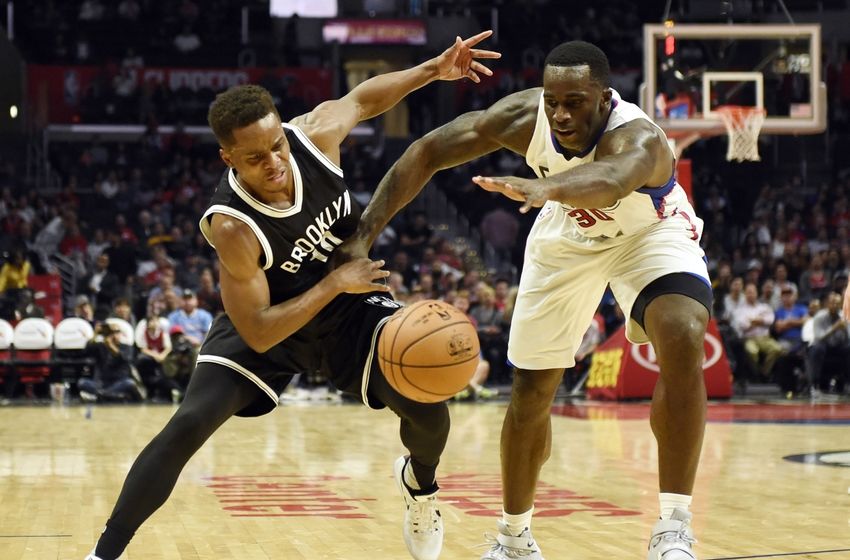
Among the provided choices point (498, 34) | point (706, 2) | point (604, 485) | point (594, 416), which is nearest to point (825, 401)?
point (594, 416)

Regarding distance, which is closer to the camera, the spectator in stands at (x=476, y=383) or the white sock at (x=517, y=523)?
the white sock at (x=517, y=523)

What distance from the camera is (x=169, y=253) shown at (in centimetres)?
1891

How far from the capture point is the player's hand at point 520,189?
3.63 meters

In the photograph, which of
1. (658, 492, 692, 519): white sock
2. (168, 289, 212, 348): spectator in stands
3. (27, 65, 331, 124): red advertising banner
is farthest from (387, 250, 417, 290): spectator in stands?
(658, 492, 692, 519): white sock

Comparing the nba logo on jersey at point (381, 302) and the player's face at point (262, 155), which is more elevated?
the player's face at point (262, 155)

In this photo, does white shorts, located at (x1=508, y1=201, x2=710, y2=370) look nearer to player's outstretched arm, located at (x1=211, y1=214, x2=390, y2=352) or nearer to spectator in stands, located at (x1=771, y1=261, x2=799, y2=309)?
player's outstretched arm, located at (x1=211, y1=214, x2=390, y2=352)

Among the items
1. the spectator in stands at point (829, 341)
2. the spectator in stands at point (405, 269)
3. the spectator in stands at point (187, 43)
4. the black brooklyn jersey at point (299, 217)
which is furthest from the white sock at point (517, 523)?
the spectator in stands at point (187, 43)

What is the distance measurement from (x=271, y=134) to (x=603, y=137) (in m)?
1.18

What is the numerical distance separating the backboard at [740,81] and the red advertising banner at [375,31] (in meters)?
12.6

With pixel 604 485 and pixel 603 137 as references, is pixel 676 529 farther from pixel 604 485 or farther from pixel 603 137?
pixel 604 485

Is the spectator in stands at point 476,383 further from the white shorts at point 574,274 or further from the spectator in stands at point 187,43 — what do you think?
the spectator in stands at point 187,43

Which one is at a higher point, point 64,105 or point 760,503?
point 64,105

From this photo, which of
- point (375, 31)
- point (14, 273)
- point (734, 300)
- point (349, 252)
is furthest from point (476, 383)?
point (375, 31)

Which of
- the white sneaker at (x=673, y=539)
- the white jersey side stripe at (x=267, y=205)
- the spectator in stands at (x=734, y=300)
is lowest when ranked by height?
the spectator in stands at (x=734, y=300)
